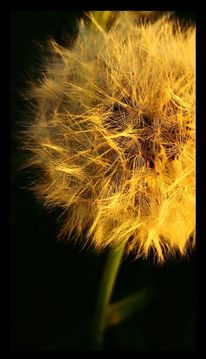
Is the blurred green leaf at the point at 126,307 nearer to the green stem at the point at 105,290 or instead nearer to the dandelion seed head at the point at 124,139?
the green stem at the point at 105,290

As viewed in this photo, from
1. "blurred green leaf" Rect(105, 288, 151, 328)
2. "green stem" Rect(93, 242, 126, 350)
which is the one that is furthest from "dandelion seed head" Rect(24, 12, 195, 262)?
"blurred green leaf" Rect(105, 288, 151, 328)

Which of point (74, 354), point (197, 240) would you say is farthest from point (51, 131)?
point (74, 354)

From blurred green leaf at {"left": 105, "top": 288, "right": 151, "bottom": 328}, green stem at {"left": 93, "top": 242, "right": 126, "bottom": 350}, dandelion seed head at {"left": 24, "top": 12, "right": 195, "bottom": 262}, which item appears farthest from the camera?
blurred green leaf at {"left": 105, "top": 288, "right": 151, "bottom": 328}

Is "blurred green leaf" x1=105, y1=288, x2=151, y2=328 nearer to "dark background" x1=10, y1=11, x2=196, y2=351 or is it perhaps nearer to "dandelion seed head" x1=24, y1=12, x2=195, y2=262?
"dark background" x1=10, y1=11, x2=196, y2=351

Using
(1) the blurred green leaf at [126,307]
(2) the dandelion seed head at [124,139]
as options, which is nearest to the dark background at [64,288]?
(1) the blurred green leaf at [126,307]

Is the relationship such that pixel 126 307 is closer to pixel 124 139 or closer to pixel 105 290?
pixel 105 290
